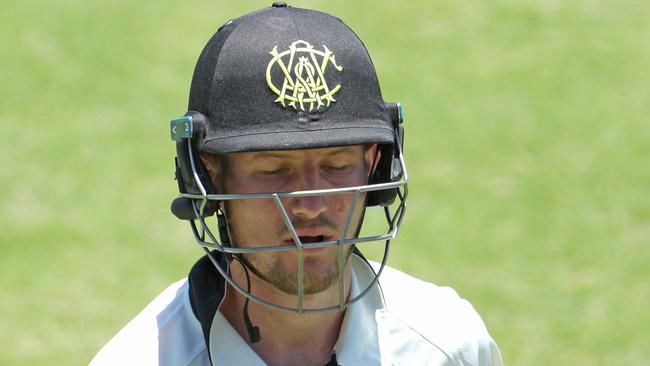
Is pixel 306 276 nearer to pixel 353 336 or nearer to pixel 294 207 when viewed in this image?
pixel 294 207

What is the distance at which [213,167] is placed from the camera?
11.3 ft

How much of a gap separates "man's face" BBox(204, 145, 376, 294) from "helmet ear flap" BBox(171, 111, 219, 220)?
0.23 ft

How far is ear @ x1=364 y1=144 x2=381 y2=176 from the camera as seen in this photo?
3.51m

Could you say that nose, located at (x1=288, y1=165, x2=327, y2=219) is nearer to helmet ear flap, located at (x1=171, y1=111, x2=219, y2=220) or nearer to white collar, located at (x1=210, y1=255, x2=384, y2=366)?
helmet ear flap, located at (x1=171, y1=111, x2=219, y2=220)

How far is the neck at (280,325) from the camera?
346 centimetres

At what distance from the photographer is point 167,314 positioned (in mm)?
3514

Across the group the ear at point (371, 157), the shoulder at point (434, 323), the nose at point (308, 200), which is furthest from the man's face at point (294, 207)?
the shoulder at point (434, 323)

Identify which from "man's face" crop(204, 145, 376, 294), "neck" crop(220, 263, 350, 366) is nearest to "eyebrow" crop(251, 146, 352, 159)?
"man's face" crop(204, 145, 376, 294)

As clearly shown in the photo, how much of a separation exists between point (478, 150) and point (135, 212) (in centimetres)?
220

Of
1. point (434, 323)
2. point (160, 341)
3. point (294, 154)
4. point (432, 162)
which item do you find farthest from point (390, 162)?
point (432, 162)

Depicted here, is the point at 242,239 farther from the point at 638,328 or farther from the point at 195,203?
the point at 638,328

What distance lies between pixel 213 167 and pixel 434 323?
857mm

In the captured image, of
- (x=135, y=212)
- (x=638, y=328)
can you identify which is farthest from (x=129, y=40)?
(x=638, y=328)

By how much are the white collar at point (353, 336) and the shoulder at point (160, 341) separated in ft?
0.24
